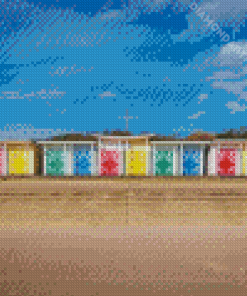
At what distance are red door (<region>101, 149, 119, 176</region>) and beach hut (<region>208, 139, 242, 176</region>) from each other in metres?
4.04

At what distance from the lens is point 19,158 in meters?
19.4

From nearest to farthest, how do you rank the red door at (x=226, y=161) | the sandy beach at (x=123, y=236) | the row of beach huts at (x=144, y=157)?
the sandy beach at (x=123, y=236) → the row of beach huts at (x=144, y=157) → the red door at (x=226, y=161)

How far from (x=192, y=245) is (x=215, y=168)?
42.8 feet

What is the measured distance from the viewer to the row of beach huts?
18.7m

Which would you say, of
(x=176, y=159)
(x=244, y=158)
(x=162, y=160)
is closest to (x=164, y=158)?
(x=162, y=160)

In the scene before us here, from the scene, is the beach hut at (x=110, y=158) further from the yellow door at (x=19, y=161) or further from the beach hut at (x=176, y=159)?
the yellow door at (x=19, y=161)

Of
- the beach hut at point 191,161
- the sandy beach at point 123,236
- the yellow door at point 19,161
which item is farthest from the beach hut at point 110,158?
the sandy beach at point 123,236

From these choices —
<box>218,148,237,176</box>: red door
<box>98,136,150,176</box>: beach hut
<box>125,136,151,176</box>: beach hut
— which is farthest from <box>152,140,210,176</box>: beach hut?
<box>218,148,237,176</box>: red door

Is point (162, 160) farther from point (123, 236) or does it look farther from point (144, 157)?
point (123, 236)

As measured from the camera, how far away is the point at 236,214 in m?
6.87

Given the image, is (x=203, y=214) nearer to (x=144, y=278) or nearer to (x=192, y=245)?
(x=192, y=245)

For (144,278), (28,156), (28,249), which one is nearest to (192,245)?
(144,278)

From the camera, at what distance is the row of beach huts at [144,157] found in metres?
18.7

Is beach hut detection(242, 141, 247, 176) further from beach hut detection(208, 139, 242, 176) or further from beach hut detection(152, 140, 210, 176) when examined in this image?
beach hut detection(152, 140, 210, 176)
